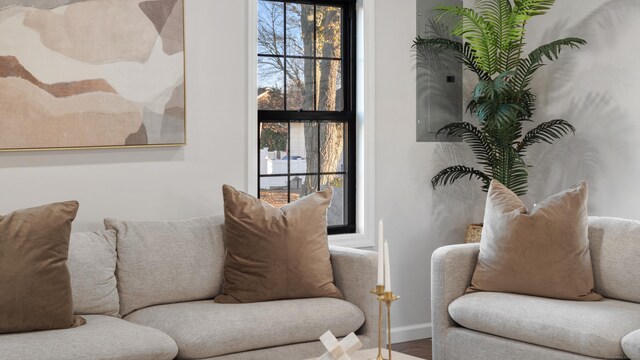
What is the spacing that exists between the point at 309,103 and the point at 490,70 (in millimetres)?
1077

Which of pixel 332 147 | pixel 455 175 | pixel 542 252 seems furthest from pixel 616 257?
pixel 332 147

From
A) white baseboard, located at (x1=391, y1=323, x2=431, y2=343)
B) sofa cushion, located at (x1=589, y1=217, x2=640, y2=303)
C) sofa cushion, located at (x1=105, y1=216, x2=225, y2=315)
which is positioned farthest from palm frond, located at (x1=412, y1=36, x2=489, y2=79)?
sofa cushion, located at (x1=105, y1=216, x2=225, y2=315)

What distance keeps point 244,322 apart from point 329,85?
1905 millimetres

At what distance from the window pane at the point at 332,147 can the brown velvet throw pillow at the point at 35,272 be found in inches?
75.1

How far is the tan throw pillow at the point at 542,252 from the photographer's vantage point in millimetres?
3713

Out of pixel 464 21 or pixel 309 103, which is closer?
pixel 309 103

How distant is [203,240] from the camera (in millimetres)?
3893

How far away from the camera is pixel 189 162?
14.0 feet

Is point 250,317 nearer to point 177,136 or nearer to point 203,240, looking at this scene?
point 203,240

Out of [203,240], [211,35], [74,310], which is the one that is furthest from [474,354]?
[211,35]

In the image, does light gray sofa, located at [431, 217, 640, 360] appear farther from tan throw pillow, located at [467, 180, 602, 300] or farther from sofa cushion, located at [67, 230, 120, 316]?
sofa cushion, located at [67, 230, 120, 316]

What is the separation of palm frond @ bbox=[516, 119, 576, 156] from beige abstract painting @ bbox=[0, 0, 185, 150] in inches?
80.1

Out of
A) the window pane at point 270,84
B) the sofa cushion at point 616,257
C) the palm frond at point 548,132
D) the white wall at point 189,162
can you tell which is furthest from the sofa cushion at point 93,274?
the palm frond at point 548,132

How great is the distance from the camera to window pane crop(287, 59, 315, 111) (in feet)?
15.5
